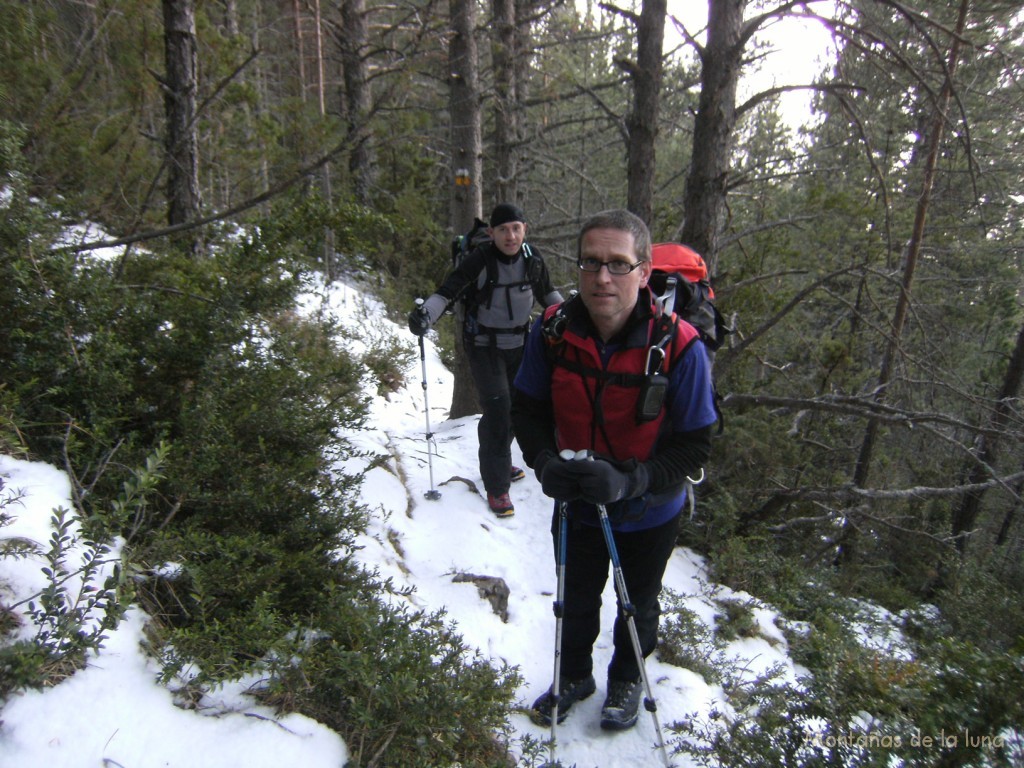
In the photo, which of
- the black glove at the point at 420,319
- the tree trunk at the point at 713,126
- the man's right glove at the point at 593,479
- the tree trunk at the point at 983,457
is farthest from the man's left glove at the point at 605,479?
the tree trunk at the point at 983,457

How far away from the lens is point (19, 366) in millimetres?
2688

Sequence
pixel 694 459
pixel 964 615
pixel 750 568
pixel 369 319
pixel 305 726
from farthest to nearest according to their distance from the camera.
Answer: pixel 369 319 < pixel 964 615 < pixel 750 568 < pixel 694 459 < pixel 305 726

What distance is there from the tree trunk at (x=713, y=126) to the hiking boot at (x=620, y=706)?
3.68 m

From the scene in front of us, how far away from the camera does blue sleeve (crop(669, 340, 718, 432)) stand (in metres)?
2.36

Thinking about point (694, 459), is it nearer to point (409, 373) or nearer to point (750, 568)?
point (750, 568)

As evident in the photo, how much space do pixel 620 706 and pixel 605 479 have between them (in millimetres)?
1385

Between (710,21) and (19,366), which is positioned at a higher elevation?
(710,21)

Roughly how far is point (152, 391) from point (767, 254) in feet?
22.6

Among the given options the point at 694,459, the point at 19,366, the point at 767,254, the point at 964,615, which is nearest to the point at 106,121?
the point at 19,366

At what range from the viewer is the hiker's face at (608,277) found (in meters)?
2.31

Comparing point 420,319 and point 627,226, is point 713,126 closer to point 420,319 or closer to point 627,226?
point 420,319

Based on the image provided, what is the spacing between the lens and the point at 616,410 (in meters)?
2.44

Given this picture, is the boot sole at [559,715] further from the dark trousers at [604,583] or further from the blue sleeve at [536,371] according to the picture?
the blue sleeve at [536,371]

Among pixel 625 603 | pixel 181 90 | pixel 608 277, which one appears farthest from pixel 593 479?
pixel 181 90
